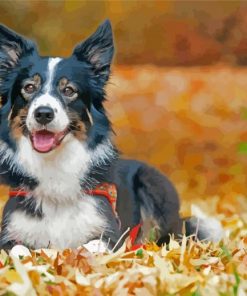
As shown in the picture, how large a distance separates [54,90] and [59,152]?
1.19 feet

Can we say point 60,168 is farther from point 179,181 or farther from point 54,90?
point 179,181

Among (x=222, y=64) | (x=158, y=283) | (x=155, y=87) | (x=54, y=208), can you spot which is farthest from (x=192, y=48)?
(x=158, y=283)

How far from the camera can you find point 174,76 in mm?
11156

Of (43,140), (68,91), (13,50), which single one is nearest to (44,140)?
(43,140)

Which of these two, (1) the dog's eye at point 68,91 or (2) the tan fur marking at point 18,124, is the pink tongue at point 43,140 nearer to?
(2) the tan fur marking at point 18,124

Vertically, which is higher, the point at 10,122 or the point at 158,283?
the point at 10,122

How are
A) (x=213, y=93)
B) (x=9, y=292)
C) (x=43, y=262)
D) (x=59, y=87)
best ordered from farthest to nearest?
1. (x=213, y=93)
2. (x=59, y=87)
3. (x=43, y=262)
4. (x=9, y=292)

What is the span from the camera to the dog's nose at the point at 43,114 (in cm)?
456

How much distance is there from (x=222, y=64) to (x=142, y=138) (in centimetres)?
236

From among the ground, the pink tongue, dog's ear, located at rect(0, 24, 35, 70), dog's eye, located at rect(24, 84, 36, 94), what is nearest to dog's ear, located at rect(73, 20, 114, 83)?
the ground

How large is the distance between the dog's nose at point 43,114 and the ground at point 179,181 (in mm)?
633

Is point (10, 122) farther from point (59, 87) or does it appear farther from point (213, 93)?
point (213, 93)

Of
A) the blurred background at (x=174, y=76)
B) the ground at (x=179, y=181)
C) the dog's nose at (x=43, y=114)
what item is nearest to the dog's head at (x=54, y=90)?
the dog's nose at (x=43, y=114)

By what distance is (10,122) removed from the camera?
4.86 meters
